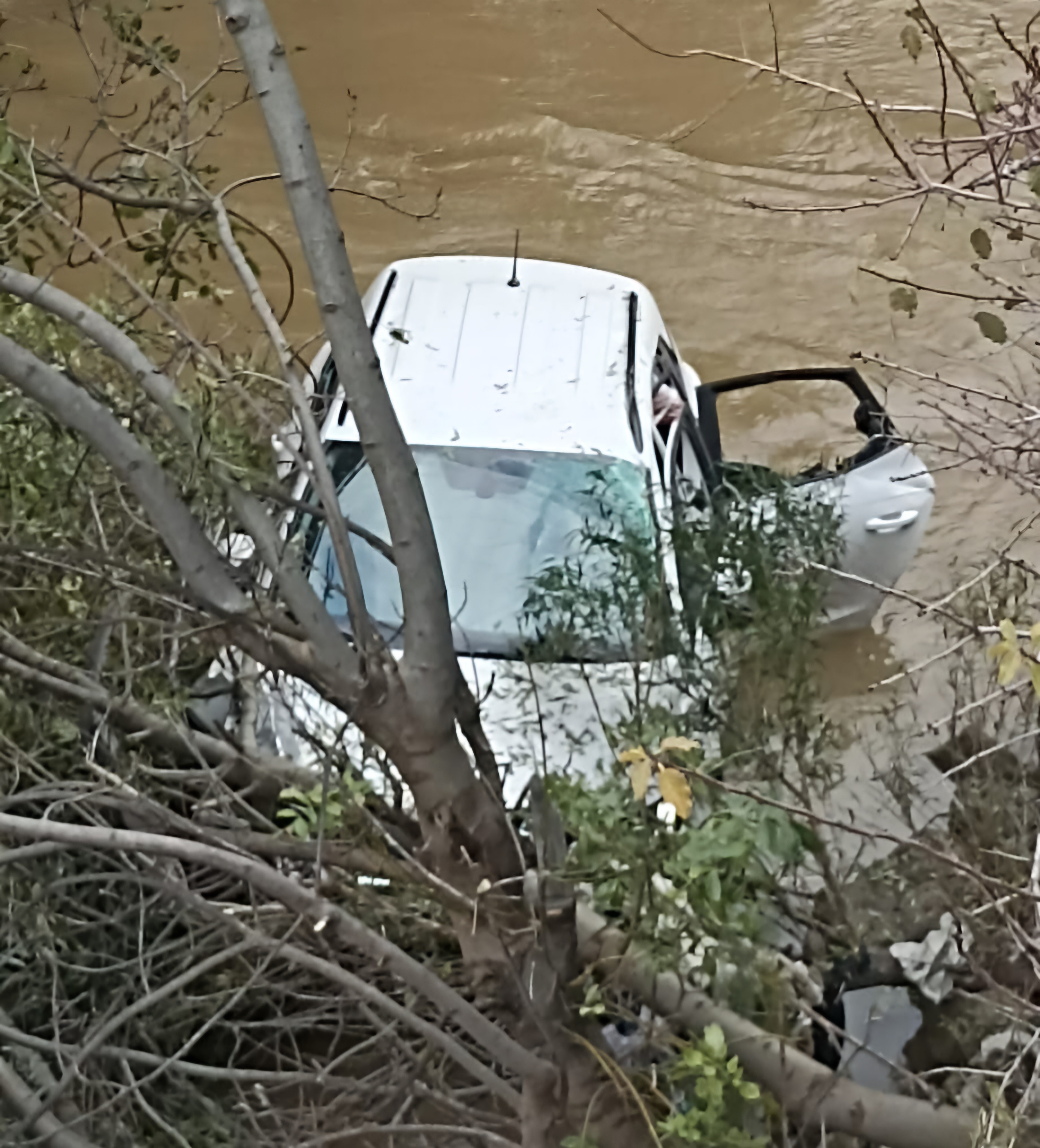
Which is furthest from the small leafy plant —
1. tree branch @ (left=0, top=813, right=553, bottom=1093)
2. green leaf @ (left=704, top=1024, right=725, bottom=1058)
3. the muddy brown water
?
the muddy brown water

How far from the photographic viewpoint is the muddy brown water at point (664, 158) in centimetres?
732

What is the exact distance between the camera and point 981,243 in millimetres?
2469

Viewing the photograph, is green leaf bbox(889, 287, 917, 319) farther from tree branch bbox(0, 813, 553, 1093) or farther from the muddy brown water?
the muddy brown water

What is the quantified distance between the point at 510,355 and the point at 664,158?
5516 mm

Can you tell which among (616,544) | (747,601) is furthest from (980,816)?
(616,544)

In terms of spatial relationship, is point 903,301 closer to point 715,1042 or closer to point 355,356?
point 355,356

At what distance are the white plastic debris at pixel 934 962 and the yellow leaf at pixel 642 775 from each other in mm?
1328

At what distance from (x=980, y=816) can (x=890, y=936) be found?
0.47 meters

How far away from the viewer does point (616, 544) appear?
343 cm

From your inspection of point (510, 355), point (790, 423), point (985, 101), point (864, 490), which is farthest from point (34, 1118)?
point (790, 423)

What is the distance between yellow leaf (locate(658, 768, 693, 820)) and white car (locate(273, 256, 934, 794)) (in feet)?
3.39

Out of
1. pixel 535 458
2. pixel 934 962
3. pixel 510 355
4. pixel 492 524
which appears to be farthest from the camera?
pixel 510 355

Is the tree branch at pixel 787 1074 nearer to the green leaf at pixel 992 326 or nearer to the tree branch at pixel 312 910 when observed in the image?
the tree branch at pixel 312 910

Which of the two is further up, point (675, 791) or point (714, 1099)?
point (675, 791)
